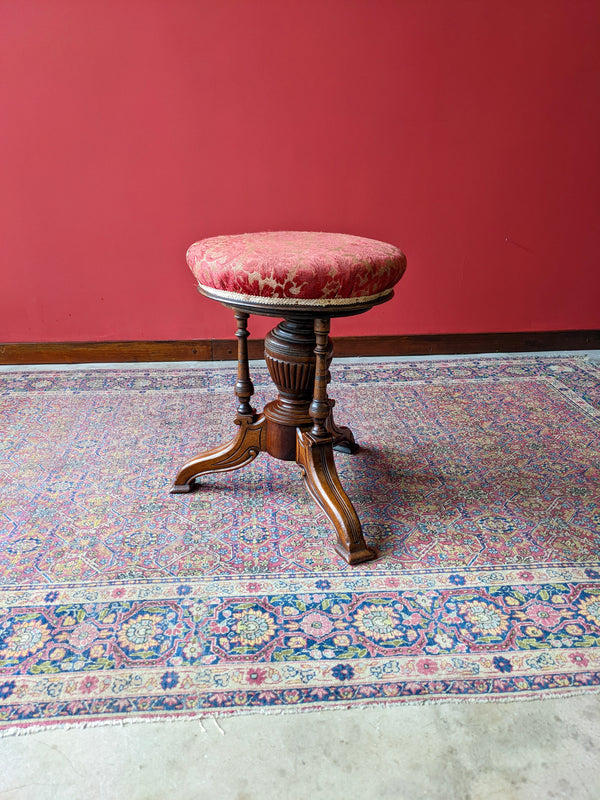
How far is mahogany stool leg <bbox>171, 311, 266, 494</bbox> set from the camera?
208 centimetres

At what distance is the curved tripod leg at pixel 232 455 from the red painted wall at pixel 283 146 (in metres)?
1.35

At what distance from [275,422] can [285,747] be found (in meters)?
0.97

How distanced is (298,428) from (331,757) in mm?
958

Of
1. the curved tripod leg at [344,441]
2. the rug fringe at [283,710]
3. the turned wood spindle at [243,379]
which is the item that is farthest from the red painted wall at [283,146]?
the rug fringe at [283,710]

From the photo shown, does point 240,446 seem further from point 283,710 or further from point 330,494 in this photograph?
point 283,710

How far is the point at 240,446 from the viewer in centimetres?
211

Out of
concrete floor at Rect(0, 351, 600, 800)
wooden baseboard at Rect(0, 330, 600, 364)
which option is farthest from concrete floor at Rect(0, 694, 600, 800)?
wooden baseboard at Rect(0, 330, 600, 364)

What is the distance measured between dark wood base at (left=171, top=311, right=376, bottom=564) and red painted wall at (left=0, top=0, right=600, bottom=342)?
136 cm

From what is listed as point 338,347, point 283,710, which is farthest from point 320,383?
point 338,347

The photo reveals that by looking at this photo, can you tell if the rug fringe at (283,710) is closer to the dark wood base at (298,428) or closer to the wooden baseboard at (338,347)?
the dark wood base at (298,428)

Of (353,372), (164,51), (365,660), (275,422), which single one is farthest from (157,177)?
(365,660)

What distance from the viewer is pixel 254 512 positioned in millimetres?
2062

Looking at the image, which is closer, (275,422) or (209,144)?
(275,422)

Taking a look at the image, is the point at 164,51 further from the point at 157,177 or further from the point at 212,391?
the point at 212,391
